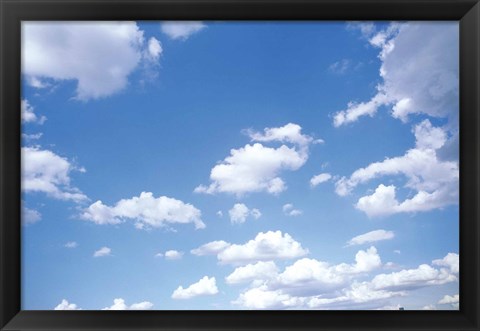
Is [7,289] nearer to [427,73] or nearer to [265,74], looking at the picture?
[265,74]

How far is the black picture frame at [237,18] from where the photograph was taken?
1.18 meters

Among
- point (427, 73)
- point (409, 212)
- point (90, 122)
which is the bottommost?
point (409, 212)

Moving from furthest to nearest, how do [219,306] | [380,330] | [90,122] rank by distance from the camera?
[90,122] → [219,306] → [380,330]

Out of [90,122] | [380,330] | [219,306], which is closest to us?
[380,330]

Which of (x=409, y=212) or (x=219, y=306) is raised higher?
(x=409, y=212)

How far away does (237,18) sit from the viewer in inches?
48.5

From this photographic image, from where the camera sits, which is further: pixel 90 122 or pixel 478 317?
pixel 90 122

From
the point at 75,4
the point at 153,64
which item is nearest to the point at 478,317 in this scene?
the point at 153,64

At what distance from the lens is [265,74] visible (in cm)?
147

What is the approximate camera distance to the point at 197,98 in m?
1.51

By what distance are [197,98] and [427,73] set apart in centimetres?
64

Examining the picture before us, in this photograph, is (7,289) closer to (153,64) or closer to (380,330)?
(153,64)

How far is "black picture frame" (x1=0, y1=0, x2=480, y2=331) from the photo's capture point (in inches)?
46.4

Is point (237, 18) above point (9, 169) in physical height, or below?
above
